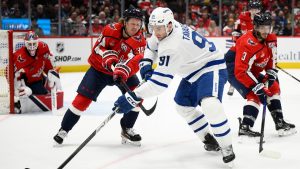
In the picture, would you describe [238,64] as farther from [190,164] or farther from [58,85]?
[58,85]

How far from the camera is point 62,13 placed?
9898 millimetres

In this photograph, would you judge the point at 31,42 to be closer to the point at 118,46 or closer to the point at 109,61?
the point at 118,46

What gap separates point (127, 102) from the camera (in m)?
2.94

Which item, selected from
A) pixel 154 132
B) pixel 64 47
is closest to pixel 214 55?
pixel 154 132

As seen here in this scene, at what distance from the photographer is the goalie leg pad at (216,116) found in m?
2.94

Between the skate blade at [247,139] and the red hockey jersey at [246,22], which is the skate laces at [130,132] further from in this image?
the red hockey jersey at [246,22]

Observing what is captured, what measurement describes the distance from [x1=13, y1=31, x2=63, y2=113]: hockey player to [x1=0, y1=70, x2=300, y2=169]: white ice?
0.48 ft

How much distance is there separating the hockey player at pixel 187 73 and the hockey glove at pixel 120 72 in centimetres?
14

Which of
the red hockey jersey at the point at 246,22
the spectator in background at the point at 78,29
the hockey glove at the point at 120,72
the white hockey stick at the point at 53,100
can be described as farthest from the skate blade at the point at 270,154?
the spectator in background at the point at 78,29

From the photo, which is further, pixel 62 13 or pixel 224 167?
pixel 62 13

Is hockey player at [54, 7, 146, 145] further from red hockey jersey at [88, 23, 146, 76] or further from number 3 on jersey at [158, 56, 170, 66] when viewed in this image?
number 3 on jersey at [158, 56, 170, 66]

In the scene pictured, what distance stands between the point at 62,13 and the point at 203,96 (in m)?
7.35

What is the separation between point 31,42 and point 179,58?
8.22 feet

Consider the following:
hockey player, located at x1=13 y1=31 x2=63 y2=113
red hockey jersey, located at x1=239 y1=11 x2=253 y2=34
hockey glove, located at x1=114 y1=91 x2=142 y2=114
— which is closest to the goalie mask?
hockey player, located at x1=13 y1=31 x2=63 y2=113
